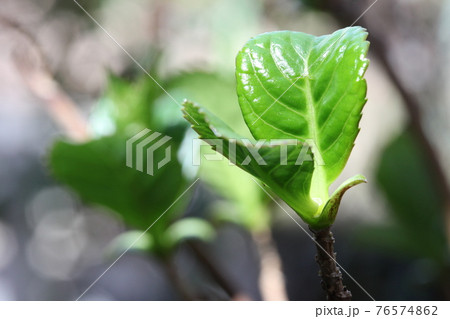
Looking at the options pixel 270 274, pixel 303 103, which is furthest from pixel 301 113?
pixel 270 274

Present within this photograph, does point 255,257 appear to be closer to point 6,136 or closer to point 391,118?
point 391,118

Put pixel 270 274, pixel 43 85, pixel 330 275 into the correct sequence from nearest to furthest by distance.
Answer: pixel 330 275
pixel 270 274
pixel 43 85

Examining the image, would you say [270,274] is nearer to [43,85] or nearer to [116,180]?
[116,180]

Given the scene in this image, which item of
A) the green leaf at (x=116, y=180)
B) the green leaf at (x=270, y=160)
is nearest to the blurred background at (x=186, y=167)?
the green leaf at (x=116, y=180)

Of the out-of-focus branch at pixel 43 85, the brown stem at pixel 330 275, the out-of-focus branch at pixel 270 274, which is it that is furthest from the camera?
the out-of-focus branch at pixel 43 85

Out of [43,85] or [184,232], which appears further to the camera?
[43,85]

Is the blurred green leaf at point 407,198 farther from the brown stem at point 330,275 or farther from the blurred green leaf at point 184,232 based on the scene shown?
the brown stem at point 330,275

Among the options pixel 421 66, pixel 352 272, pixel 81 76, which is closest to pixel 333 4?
pixel 421 66
